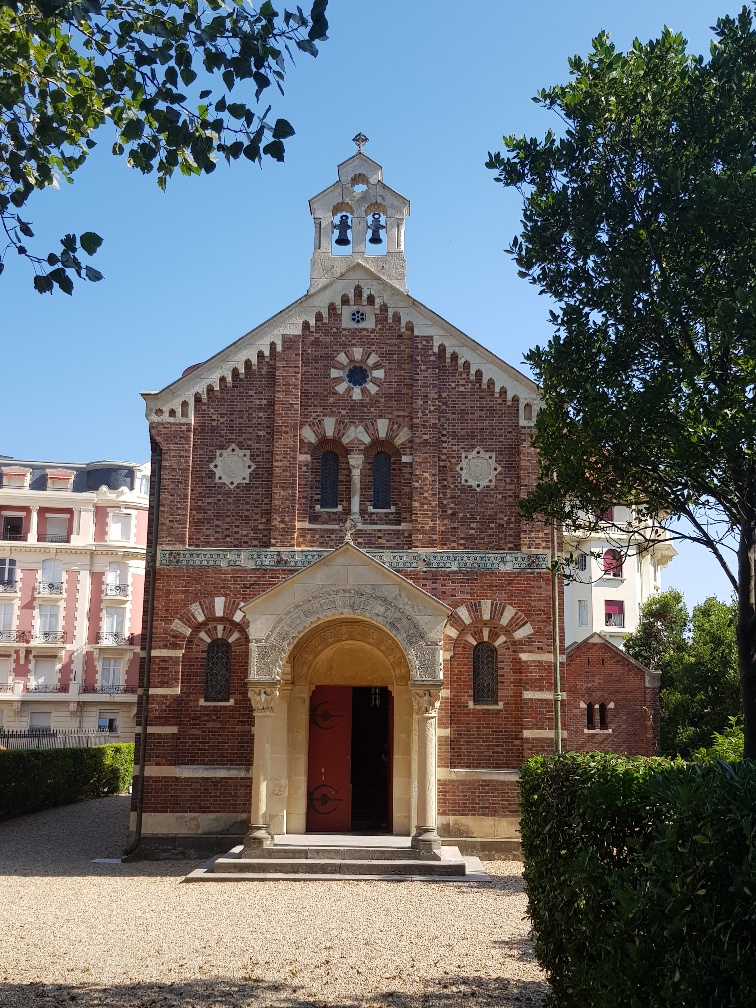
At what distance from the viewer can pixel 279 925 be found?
13.0 meters

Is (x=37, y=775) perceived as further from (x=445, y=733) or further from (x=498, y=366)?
(x=498, y=366)

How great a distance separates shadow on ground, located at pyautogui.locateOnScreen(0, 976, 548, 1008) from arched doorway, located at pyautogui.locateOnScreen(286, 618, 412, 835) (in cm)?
964

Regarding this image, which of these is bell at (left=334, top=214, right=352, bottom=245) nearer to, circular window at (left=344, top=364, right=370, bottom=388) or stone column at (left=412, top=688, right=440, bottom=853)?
circular window at (left=344, top=364, right=370, bottom=388)

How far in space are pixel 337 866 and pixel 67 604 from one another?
42.3 meters

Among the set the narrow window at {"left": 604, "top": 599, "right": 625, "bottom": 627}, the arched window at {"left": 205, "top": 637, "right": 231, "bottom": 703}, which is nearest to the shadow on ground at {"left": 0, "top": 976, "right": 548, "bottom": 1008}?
the arched window at {"left": 205, "top": 637, "right": 231, "bottom": 703}

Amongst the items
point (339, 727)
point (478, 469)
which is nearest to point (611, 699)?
point (478, 469)

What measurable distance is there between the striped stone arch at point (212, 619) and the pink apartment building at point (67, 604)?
37.1 meters

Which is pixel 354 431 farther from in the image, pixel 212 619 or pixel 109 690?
pixel 109 690

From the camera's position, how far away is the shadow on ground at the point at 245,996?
30.6ft

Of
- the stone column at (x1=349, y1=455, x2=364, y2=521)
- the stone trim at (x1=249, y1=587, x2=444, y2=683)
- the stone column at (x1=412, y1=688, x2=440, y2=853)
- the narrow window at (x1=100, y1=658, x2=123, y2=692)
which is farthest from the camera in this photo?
the narrow window at (x1=100, y1=658, x2=123, y2=692)

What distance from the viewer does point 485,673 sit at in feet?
66.3

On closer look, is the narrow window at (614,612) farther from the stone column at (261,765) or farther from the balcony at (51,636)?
the stone column at (261,765)

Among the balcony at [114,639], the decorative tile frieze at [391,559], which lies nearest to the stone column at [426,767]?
the decorative tile frieze at [391,559]

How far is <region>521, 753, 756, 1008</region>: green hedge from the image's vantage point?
5.17m
